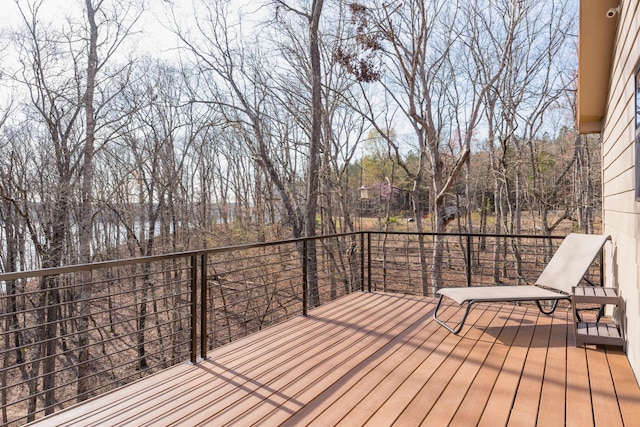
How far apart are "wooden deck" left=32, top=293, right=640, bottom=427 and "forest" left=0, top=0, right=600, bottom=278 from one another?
4.79 meters

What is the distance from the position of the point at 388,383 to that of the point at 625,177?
2.36 meters

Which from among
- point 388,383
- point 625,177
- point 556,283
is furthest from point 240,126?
point 388,383

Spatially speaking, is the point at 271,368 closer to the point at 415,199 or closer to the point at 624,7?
the point at 624,7

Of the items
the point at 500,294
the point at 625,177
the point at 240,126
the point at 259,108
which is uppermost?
the point at 259,108

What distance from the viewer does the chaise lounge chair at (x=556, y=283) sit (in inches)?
130

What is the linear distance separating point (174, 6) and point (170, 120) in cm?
356

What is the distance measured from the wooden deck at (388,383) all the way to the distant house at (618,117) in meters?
0.50

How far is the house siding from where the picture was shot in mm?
2406

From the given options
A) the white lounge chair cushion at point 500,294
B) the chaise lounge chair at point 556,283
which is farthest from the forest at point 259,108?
the white lounge chair cushion at point 500,294

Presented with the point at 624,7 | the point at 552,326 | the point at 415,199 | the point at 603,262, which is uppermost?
the point at 624,7

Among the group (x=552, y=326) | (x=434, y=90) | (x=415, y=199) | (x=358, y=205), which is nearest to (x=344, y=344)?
(x=552, y=326)

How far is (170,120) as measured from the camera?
11.9m

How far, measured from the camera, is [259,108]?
435 inches

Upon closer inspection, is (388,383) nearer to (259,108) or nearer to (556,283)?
(556,283)
